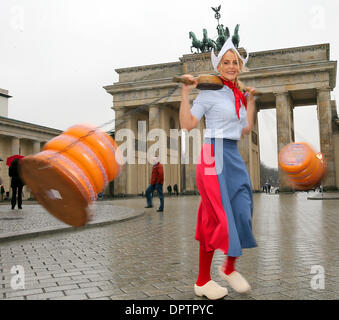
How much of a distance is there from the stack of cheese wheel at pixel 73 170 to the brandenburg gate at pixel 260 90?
3206 cm

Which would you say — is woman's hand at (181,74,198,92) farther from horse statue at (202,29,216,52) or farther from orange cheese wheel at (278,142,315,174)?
horse statue at (202,29,216,52)

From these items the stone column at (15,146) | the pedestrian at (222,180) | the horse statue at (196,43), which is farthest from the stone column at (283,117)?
the pedestrian at (222,180)

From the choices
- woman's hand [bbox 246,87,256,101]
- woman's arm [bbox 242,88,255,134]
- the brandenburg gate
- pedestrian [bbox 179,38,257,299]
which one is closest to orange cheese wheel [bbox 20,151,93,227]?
pedestrian [bbox 179,38,257,299]

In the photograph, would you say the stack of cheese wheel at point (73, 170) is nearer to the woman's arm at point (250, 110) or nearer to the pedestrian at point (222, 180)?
the pedestrian at point (222, 180)

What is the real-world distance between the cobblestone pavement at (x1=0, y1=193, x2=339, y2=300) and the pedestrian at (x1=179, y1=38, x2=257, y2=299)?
0.34m

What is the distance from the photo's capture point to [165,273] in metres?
4.39

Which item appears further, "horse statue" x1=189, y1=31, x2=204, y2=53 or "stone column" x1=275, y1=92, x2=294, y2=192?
"horse statue" x1=189, y1=31, x2=204, y2=53

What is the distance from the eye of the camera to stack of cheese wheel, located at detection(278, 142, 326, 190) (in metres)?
2.75

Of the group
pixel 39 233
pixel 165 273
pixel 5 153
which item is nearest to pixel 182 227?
pixel 39 233

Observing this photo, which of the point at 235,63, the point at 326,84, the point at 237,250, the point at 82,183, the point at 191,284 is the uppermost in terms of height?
the point at 326,84

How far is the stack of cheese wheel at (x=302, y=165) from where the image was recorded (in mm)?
2754

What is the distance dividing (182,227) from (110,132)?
6.87m

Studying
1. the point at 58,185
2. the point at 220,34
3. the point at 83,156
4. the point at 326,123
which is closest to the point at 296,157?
the point at 83,156
